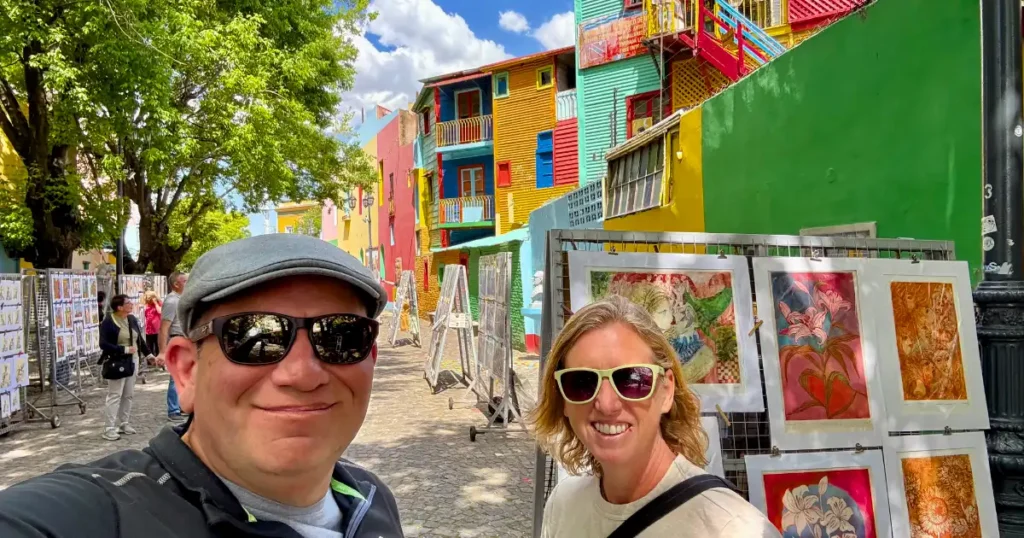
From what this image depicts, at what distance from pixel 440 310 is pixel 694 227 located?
5.20 m

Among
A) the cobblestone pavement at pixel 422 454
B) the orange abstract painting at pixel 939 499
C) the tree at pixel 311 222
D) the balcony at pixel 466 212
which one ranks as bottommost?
the cobblestone pavement at pixel 422 454

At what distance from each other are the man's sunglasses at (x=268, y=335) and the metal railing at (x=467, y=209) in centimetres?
2198

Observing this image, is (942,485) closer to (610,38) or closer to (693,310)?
(693,310)

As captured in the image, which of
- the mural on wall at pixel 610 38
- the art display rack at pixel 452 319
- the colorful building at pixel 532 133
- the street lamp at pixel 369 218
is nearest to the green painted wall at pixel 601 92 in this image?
the mural on wall at pixel 610 38

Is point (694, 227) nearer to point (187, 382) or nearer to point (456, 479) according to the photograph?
point (456, 479)

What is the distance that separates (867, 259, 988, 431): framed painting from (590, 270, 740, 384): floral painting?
0.76 metres

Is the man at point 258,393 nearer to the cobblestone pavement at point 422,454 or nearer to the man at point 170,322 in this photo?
the cobblestone pavement at point 422,454

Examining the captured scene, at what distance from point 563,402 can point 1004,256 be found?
6.63ft

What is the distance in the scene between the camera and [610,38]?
15883 mm

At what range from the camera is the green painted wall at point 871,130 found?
395cm

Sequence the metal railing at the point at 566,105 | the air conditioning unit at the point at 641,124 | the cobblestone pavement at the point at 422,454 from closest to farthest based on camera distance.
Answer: the cobblestone pavement at the point at 422,454 < the air conditioning unit at the point at 641,124 < the metal railing at the point at 566,105

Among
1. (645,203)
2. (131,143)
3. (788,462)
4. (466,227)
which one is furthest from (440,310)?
(466,227)

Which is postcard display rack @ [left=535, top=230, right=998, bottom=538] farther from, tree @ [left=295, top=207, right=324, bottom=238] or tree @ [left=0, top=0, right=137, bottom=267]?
tree @ [left=295, top=207, right=324, bottom=238]

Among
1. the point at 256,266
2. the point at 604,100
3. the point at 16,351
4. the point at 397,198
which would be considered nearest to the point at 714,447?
the point at 256,266
